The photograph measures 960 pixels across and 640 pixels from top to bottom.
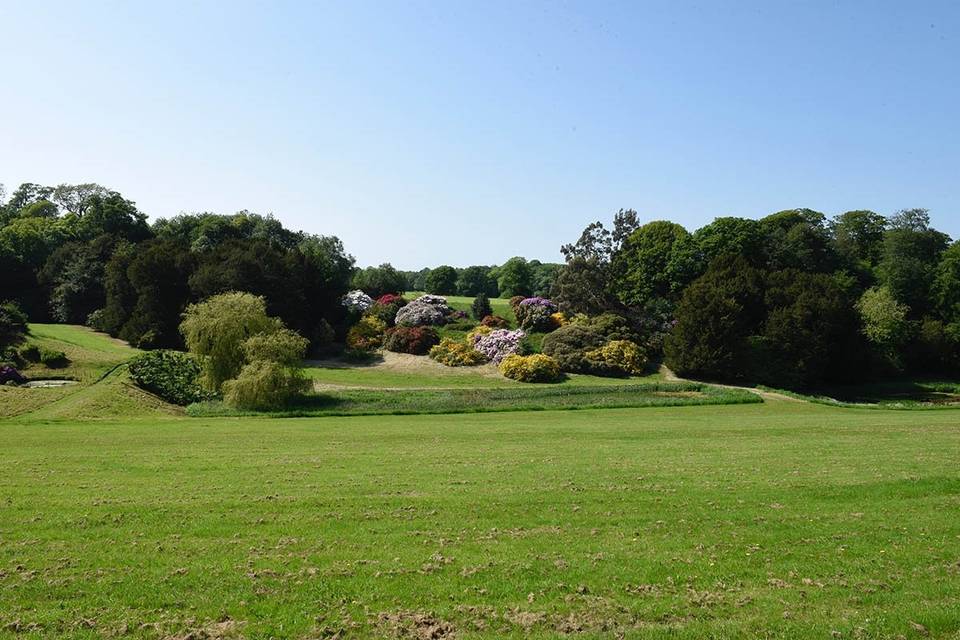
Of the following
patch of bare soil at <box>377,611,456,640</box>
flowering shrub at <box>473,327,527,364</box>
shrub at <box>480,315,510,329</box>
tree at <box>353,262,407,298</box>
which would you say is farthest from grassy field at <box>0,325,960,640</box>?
tree at <box>353,262,407,298</box>

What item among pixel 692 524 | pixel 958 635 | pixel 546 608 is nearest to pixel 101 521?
pixel 546 608

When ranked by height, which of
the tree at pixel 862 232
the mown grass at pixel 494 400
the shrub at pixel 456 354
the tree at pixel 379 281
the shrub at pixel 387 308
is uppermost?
the tree at pixel 862 232

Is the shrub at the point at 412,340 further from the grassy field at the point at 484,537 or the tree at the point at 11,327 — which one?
the grassy field at the point at 484,537

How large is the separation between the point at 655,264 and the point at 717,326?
16.8m

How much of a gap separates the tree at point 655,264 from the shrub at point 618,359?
988 centimetres

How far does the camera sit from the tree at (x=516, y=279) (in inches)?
3724

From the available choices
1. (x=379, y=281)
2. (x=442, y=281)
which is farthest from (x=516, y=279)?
(x=379, y=281)

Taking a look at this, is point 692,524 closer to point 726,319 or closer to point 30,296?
point 726,319

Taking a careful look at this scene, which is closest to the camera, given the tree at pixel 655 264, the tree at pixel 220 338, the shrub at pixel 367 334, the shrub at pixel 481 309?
the tree at pixel 220 338

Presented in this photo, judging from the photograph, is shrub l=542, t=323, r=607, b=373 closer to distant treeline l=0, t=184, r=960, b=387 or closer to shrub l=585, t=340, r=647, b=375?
shrub l=585, t=340, r=647, b=375

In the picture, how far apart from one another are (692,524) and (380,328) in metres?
53.8

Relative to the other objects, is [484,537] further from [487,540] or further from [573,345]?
[573,345]

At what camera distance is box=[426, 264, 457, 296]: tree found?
100 m

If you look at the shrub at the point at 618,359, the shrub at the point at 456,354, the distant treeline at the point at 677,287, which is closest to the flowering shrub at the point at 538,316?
the distant treeline at the point at 677,287
